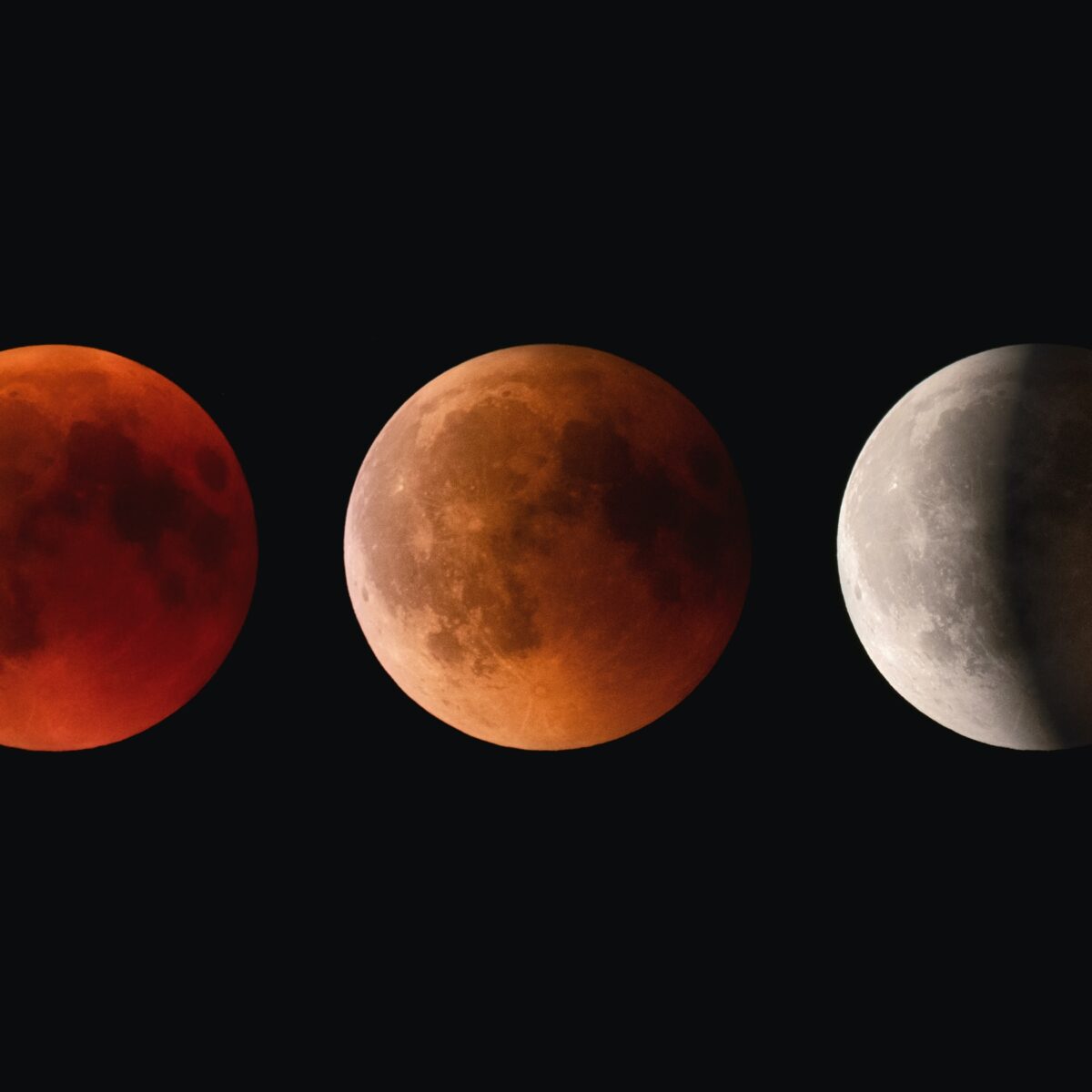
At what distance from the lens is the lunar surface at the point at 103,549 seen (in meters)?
6.21

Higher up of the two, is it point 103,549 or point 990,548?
point 103,549

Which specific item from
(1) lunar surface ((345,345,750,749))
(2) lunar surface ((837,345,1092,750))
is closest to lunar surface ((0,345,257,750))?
(1) lunar surface ((345,345,750,749))

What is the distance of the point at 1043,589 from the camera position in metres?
5.68

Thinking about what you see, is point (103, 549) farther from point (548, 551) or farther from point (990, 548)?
point (990, 548)

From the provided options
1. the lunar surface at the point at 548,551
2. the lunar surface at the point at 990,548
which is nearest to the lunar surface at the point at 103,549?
the lunar surface at the point at 548,551

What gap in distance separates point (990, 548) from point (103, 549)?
4.91 metres

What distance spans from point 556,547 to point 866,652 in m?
2.06

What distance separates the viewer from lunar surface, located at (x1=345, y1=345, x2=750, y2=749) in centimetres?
609

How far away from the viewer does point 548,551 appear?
605 centimetres

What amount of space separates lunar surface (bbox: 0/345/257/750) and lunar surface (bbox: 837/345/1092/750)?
3.98 meters

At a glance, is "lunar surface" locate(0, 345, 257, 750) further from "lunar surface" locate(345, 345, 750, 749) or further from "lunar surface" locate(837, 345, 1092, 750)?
"lunar surface" locate(837, 345, 1092, 750)

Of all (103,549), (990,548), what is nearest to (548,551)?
(990,548)

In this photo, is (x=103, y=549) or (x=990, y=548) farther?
(x=103, y=549)

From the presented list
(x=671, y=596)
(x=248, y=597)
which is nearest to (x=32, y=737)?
(x=248, y=597)
